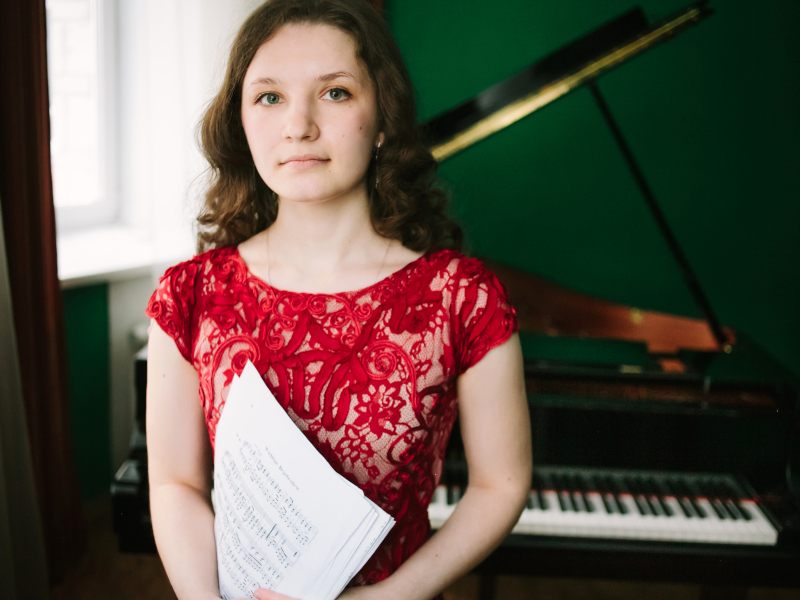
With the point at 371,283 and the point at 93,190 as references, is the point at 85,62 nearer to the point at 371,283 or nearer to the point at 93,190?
the point at 93,190

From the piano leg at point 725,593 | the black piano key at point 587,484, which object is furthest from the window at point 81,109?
the piano leg at point 725,593

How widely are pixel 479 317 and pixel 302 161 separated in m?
0.35

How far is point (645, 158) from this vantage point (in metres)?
3.19

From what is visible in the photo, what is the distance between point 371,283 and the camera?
1.04 meters

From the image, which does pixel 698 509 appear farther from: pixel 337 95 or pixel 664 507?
pixel 337 95

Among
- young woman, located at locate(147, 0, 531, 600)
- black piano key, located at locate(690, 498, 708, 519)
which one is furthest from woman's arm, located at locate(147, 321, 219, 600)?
black piano key, located at locate(690, 498, 708, 519)

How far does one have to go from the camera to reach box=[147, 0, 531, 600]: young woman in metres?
0.97

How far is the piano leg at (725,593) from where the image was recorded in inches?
71.6

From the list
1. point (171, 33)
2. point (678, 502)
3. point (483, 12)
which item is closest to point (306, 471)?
point (678, 502)

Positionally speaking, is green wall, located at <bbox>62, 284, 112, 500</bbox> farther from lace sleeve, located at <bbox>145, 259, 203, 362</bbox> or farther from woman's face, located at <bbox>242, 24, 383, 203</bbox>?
woman's face, located at <bbox>242, 24, 383, 203</bbox>

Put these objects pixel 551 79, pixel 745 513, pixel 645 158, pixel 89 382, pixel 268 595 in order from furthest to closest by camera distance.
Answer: pixel 645 158, pixel 89 382, pixel 551 79, pixel 745 513, pixel 268 595

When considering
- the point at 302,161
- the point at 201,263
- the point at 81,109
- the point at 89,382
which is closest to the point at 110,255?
the point at 89,382

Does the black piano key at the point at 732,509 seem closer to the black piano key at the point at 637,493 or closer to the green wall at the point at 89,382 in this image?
the black piano key at the point at 637,493

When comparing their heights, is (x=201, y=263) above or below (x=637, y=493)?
above
